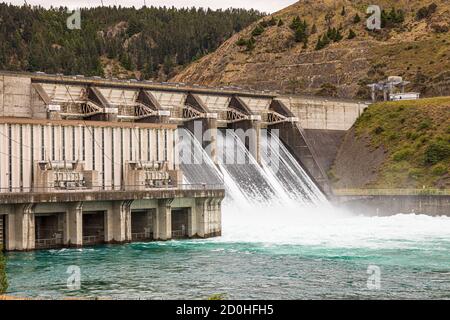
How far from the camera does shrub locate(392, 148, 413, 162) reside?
292ft

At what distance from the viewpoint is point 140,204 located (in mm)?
54969

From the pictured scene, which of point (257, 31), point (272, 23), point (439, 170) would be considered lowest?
point (439, 170)

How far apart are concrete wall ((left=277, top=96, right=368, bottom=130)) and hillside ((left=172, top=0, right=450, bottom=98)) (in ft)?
89.7

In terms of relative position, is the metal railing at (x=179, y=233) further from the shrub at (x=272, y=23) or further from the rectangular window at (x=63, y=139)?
the shrub at (x=272, y=23)

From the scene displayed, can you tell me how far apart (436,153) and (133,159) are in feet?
134

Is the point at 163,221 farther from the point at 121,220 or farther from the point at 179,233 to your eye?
the point at 121,220

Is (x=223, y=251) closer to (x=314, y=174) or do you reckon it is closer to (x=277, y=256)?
(x=277, y=256)

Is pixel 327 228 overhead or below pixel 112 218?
below

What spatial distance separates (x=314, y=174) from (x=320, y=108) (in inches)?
545

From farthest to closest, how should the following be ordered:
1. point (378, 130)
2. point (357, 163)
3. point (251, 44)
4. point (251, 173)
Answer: point (251, 44) → point (378, 130) → point (357, 163) → point (251, 173)

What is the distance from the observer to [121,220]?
52.6m

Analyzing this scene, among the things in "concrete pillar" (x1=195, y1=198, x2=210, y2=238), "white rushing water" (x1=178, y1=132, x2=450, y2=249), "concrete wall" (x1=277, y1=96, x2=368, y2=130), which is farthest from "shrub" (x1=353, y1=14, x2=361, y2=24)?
"concrete pillar" (x1=195, y1=198, x2=210, y2=238)

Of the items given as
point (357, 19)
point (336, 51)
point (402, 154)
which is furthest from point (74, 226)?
point (357, 19)

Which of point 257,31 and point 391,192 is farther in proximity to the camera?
point 257,31
